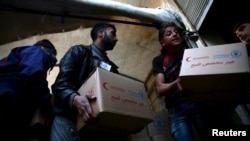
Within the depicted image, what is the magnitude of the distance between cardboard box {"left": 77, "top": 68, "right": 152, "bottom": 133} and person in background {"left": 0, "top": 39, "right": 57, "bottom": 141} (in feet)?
0.97

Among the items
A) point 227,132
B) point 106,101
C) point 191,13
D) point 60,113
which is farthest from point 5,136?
point 191,13

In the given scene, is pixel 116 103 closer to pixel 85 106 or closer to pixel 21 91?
pixel 85 106

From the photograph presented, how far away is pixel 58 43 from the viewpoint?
120 inches

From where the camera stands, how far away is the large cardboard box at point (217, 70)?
1.41 m

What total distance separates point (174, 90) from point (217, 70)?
1.71 ft

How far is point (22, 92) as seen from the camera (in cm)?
159

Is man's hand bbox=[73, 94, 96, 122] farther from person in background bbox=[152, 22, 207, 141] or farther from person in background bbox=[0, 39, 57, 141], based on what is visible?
person in background bbox=[152, 22, 207, 141]

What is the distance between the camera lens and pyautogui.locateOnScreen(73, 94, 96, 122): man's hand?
134 centimetres

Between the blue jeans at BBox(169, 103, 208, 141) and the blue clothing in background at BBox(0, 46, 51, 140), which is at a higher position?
the blue clothing in background at BBox(0, 46, 51, 140)

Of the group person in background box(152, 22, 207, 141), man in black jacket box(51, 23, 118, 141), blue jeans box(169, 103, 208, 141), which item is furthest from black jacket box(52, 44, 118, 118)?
blue jeans box(169, 103, 208, 141)

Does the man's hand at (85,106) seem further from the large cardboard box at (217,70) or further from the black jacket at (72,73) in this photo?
the large cardboard box at (217,70)

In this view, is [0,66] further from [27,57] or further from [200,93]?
[200,93]

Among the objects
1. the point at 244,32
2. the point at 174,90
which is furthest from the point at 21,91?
the point at 244,32

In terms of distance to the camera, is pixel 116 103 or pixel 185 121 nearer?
pixel 116 103
